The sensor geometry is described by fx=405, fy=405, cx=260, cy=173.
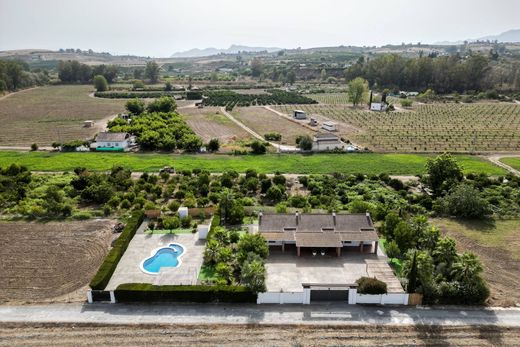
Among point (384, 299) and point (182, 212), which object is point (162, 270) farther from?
point (384, 299)

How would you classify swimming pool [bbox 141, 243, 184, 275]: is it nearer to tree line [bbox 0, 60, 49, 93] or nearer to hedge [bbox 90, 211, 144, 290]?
hedge [bbox 90, 211, 144, 290]

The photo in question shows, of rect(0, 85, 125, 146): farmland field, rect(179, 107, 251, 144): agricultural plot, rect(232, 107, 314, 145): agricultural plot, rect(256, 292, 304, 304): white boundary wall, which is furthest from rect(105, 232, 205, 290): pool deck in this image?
rect(0, 85, 125, 146): farmland field

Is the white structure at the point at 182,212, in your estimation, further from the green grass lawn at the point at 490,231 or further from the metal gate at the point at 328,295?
the green grass lawn at the point at 490,231

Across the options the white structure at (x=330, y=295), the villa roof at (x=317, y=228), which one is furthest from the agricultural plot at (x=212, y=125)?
the white structure at (x=330, y=295)

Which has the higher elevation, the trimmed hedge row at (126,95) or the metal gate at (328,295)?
the trimmed hedge row at (126,95)

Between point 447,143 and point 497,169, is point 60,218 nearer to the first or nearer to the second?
point 497,169

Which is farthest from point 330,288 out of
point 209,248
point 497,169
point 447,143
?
point 447,143
